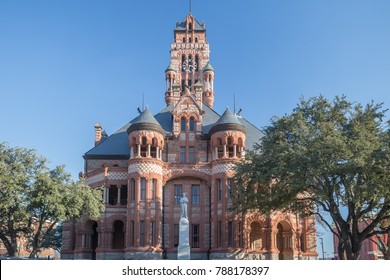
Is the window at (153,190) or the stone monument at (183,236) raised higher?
the window at (153,190)

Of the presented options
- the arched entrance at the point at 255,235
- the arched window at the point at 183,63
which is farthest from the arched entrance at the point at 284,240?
the arched window at the point at 183,63

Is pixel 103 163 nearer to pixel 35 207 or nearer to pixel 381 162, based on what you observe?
pixel 35 207

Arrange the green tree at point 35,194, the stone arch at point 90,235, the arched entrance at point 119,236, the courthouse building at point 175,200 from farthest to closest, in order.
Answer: the arched entrance at point 119,236, the stone arch at point 90,235, the courthouse building at point 175,200, the green tree at point 35,194

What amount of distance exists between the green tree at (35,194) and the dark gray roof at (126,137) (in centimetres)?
1174

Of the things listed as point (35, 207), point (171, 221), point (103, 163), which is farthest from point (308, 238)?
point (35, 207)

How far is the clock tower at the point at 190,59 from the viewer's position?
6725 centimetres

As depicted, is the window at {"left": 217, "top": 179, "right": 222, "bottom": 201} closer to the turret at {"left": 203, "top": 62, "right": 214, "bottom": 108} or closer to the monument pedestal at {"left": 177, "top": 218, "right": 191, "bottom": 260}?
the monument pedestal at {"left": 177, "top": 218, "right": 191, "bottom": 260}

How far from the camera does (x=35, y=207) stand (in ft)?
116

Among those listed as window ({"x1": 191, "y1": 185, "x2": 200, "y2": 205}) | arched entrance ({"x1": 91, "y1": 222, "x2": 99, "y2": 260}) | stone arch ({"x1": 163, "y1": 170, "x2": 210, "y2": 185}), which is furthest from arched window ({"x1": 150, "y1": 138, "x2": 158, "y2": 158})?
arched entrance ({"x1": 91, "y1": 222, "x2": 99, "y2": 260})

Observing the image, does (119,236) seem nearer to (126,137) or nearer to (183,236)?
(126,137)

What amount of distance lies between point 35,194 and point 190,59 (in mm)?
43370

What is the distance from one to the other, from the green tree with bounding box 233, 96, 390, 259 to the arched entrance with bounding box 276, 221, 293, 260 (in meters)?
10.0

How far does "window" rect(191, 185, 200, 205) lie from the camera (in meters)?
46.7

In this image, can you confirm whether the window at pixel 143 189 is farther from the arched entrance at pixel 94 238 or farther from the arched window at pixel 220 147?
the arched window at pixel 220 147
